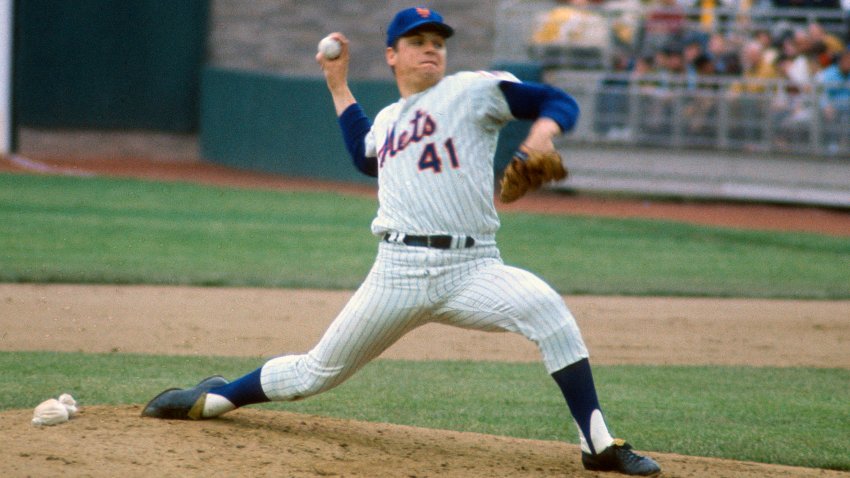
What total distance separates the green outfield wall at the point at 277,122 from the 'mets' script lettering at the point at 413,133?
40.8ft

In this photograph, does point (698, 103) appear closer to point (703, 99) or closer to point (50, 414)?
point (703, 99)

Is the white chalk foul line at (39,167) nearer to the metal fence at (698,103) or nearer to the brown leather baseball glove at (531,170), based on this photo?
the metal fence at (698,103)

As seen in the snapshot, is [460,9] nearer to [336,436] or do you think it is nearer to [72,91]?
[72,91]

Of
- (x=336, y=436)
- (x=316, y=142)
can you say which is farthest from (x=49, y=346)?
(x=316, y=142)

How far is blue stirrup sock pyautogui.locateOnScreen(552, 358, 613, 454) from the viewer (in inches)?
156

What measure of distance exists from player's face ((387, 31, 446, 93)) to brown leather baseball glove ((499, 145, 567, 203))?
0.53m

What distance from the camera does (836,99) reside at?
14.5 meters

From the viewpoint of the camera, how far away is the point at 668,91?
15391mm

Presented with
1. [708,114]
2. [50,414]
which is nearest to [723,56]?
[708,114]

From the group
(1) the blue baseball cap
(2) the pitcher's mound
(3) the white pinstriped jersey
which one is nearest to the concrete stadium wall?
(2) the pitcher's mound

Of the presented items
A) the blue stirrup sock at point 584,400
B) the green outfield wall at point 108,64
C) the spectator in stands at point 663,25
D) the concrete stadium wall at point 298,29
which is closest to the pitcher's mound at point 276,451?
the blue stirrup sock at point 584,400

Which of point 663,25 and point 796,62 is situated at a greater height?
point 663,25

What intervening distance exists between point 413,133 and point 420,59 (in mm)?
268

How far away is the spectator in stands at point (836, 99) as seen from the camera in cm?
1448
